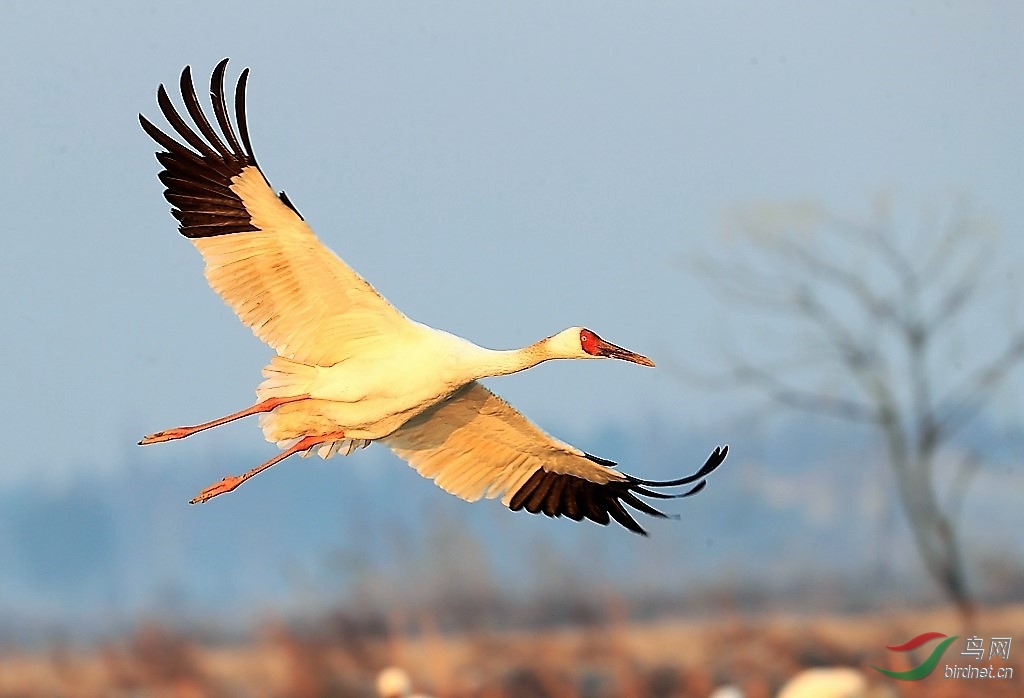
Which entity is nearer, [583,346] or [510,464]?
[583,346]

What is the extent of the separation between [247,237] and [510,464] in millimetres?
3064

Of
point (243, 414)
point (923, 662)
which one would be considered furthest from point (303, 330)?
point (923, 662)

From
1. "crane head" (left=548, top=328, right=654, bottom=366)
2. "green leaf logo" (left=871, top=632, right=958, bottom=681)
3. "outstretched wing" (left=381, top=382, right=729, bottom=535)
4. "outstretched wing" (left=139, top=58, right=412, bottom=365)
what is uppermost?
"outstretched wing" (left=139, top=58, right=412, bottom=365)

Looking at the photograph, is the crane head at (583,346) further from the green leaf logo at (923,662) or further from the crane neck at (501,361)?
the green leaf logo at (923,662)

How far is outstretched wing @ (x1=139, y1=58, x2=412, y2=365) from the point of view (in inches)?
443

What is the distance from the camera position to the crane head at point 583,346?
11.7 metres

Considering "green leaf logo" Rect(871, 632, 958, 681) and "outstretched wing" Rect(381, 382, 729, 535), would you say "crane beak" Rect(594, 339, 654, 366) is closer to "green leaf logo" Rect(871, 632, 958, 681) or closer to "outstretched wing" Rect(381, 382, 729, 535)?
"outstretched wing" Rect(381, 382, 729, 535)

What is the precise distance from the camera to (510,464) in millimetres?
13188

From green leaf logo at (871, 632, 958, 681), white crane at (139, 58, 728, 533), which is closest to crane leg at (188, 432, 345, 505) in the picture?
white crane at (139, 58, 728, 533)

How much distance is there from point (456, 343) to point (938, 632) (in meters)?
14.6

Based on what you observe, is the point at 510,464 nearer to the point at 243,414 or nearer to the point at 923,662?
the point at 243,414

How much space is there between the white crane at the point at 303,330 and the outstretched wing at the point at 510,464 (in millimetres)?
244

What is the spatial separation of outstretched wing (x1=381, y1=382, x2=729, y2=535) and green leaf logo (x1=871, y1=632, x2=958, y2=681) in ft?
32.1

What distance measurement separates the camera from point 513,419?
41.7 ft
